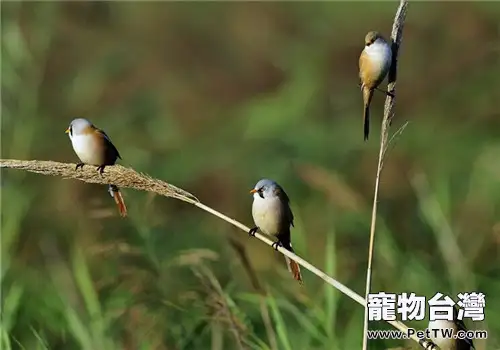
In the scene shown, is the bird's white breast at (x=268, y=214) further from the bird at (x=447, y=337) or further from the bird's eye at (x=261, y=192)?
the bird at (x=447, y=337)

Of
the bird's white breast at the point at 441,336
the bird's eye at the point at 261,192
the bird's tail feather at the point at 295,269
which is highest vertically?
the bird's eye at the point at 261,192

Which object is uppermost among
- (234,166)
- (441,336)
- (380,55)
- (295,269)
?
(234,166)

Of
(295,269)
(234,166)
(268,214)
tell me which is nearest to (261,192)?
(268,214)

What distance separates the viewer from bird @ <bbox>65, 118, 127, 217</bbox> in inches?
69.3

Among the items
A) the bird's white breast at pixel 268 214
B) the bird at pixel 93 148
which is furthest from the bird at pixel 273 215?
the bird at pixel 93 148

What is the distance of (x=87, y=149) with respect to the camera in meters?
1.81

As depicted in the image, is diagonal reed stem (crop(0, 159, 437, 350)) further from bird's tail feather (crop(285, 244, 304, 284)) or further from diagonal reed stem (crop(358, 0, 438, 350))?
bird's tail feather (crop(285, 244, 304, 284))

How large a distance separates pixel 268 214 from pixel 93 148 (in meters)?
0.31

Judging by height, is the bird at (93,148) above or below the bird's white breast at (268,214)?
above

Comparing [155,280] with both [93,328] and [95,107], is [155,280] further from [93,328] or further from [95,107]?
[95,107]

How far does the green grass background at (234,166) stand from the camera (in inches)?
84.0

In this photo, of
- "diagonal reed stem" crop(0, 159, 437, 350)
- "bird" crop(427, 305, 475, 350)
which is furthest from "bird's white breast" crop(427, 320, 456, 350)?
"diagonal reed stem" crop(0, 159, 437, 350)

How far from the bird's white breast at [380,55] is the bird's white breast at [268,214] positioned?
0.28m

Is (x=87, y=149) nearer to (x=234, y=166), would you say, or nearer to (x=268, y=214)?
(x=268, y=214)
